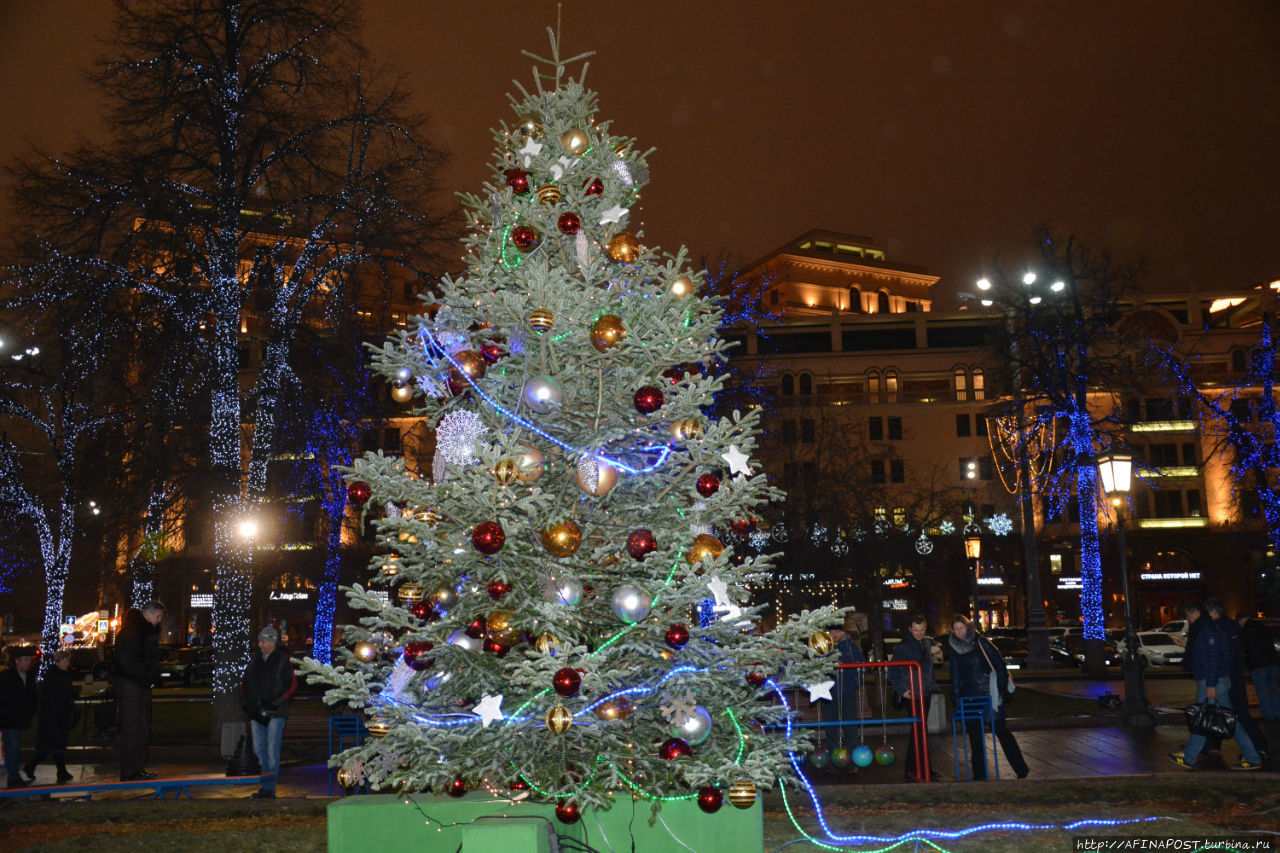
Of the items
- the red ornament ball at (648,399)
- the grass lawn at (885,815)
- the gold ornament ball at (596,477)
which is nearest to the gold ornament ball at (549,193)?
the red ornament ball at (648,399)

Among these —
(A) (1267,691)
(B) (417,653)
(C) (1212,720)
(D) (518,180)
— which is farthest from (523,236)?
(A) (1267,691)

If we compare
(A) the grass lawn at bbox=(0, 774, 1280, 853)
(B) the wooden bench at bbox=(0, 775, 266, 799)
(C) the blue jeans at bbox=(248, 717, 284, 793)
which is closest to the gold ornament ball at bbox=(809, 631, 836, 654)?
(A) the grass lawn at bbox=(0, 774, 1280, 853)

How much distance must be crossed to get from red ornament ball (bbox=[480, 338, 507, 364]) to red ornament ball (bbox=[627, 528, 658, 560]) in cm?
163

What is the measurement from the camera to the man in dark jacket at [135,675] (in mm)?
11914

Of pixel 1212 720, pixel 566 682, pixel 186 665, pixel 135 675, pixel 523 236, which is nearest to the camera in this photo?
pixel 566 682

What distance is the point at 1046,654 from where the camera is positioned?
98.4 ft

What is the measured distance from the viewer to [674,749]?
5941 mm

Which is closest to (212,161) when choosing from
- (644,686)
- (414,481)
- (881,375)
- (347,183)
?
(347,183)

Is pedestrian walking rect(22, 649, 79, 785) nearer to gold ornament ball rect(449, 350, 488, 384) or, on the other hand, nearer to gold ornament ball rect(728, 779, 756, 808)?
gold ornament ball rect(449, 350, 488, 384)

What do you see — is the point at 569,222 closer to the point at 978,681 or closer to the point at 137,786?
the point at 978,681

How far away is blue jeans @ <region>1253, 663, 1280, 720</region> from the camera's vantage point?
49.3ft

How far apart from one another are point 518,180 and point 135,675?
8.21 meters

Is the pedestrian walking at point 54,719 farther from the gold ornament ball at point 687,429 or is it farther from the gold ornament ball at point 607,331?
the gold ornament ball at point 607,331

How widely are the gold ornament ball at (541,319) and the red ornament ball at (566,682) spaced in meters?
2.08
